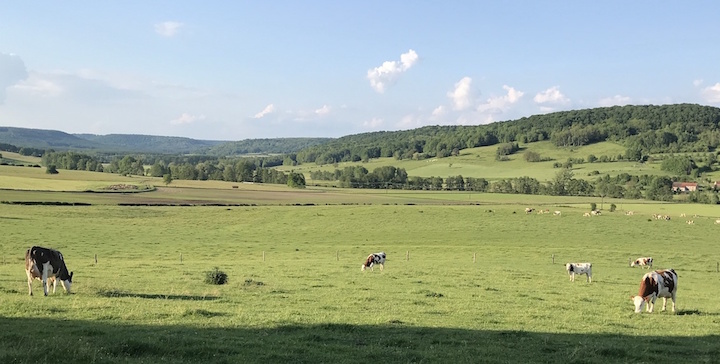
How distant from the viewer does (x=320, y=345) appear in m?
13.1

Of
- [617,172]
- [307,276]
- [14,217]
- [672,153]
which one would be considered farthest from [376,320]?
[672,153]

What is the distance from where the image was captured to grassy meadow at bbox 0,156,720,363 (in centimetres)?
1277

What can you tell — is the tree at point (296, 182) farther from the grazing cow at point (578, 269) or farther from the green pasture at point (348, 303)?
the grazing cow at point (578, 269)

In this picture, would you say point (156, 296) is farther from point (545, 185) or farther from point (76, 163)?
point (76, 163)

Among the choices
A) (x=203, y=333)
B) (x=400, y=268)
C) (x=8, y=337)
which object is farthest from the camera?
(x=400, y=268)

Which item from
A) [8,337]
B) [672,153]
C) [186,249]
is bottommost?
[186,249]

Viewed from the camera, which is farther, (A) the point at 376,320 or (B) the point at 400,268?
(B) the point at 400,268

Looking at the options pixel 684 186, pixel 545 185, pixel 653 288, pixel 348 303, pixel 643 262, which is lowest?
pixel 643 262

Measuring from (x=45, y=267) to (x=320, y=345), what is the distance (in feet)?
40.4

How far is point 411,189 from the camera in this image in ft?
510

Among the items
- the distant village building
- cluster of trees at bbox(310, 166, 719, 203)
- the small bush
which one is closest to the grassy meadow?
the small bush

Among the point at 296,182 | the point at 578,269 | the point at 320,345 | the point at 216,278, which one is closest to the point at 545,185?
the point at 296,182

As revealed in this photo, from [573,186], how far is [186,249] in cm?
11461

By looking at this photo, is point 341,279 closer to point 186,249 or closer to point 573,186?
point 186,249
